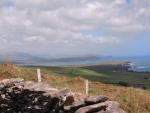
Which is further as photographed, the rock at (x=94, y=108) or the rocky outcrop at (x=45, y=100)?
the rocky outcrop at (x=45, y=100)

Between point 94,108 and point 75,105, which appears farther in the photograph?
point 75,105

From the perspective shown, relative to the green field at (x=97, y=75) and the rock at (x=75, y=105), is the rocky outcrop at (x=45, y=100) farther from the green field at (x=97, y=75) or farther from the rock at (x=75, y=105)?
the green field at (x=97, y=75)

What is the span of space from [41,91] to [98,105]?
3431 millimetres

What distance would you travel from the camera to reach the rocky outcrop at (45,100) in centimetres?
749

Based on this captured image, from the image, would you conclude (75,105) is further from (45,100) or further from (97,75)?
(97,75)

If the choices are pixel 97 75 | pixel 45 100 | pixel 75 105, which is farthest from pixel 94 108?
pixel 97 75

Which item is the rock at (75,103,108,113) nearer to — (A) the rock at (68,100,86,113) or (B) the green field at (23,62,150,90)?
(A) the rock at (68,100,86,113)

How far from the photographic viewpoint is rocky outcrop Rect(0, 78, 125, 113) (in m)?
7.49

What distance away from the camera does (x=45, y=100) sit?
32.3ft

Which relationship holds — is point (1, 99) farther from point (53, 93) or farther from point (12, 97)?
point (53, 93)

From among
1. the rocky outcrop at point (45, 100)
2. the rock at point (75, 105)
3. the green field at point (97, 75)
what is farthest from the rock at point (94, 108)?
the green field at point (97, 75)

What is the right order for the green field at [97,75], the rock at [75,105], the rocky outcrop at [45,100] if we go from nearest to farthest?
the rocky outcrop at [45,100] < the rock at [75,105] < the green field at [97,75]

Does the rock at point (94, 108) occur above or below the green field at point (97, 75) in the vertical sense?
above

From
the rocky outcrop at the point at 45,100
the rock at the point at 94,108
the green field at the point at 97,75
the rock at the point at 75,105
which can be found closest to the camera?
the rock at the point at 94,108
